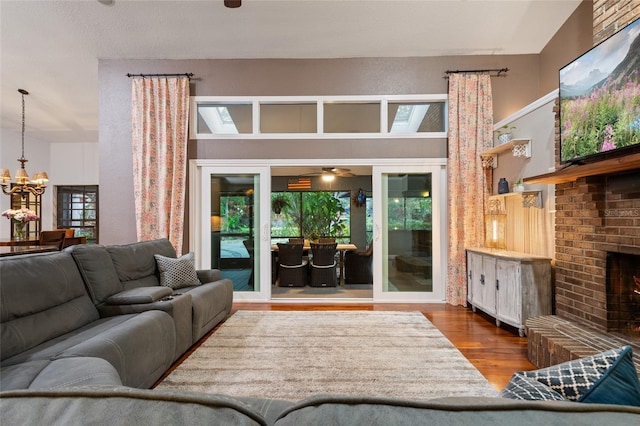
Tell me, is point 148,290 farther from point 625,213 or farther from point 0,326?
point 625,213

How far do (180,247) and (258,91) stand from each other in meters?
2.71

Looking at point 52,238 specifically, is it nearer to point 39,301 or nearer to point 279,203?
point 39,301

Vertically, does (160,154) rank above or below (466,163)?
above

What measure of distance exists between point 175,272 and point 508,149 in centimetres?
453

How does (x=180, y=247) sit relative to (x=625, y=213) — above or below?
below

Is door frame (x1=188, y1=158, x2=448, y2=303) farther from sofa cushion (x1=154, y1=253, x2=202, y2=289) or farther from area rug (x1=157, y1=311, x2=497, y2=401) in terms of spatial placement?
sofa cushion (x1=154, y1=253, x2=202, y2=289)

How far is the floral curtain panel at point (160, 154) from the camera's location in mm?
4727

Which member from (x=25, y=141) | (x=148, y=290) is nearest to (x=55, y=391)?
(x=148, y=290)

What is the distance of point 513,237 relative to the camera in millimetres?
4141

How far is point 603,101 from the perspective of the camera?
8.16 feet

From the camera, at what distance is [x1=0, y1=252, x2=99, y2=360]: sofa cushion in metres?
1.83

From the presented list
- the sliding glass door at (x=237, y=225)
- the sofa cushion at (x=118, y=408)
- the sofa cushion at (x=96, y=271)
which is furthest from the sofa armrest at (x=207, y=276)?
the sofa cushion at (x=118, y=408)

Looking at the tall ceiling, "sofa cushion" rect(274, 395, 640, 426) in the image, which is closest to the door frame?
the tall ceiling

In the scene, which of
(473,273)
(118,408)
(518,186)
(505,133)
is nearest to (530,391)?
(118,408)
